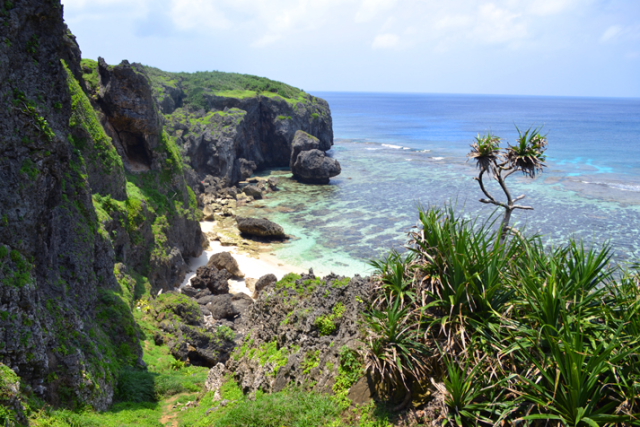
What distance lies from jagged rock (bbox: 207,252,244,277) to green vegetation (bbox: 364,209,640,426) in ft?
73.7

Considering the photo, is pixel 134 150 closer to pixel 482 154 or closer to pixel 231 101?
pixel 482 154

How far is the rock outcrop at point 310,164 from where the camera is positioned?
6166 centimetres

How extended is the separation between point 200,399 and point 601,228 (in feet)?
135

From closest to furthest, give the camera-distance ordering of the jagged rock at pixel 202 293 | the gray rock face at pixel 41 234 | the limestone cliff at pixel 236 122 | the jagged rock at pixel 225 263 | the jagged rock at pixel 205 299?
the gray rock face at pixel 41 234 → the jagged rock at pixel 205 299 → the jagged rock at pixel 202 293 → the jagged rock at pixel 225 263 → the limestone cliff at pixel 236 122

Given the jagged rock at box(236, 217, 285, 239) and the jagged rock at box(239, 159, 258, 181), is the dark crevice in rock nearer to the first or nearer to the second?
the jagged rock at box(236, 217, 285, 239)

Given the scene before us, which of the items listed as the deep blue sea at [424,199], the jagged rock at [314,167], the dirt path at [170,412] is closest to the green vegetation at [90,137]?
the dirt path at [170,412]

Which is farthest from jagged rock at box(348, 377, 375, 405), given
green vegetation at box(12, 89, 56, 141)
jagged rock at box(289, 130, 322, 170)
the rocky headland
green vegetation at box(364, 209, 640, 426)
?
jagged rock at box(289, 130, 322, 170)

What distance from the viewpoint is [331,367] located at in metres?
10.9

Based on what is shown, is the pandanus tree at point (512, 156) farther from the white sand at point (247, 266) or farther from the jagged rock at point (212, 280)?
the white sand at point (247, 266)

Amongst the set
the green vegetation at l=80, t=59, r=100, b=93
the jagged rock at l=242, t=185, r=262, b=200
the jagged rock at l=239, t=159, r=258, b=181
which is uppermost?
the green vegetation at l=80, t=59, r=100, b=93

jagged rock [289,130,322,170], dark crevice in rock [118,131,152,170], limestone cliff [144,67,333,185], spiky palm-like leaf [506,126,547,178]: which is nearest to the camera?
spiky palm-like leaf [506,126,547,178]

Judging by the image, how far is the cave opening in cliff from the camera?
31.0 metres

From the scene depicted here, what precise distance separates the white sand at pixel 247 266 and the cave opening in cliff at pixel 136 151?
7.89 meters

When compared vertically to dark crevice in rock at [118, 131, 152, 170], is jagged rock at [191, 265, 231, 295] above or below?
below
